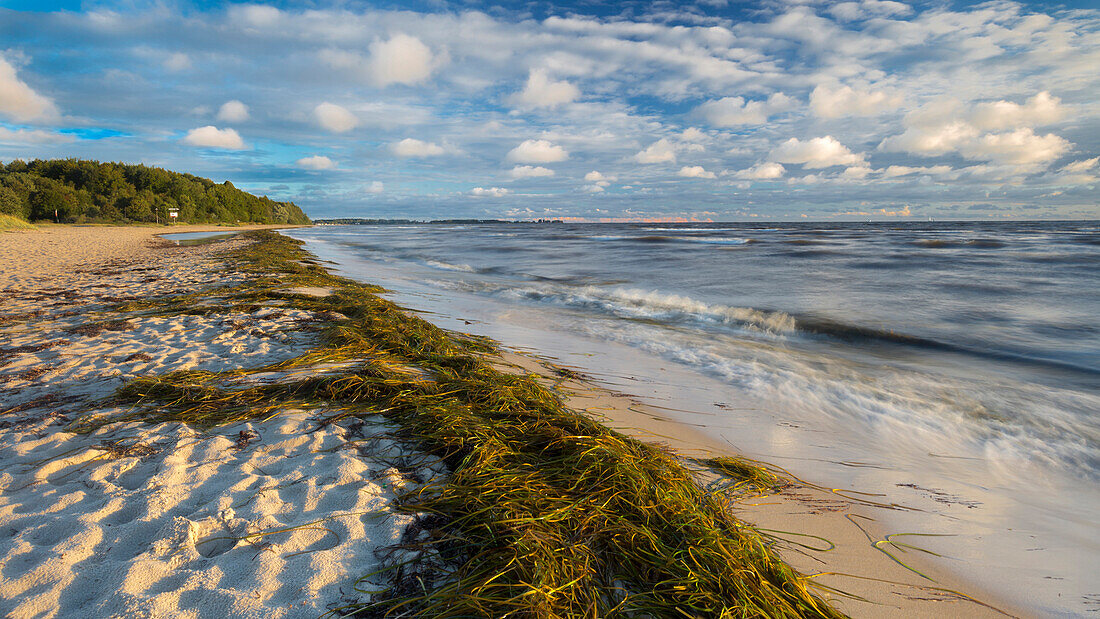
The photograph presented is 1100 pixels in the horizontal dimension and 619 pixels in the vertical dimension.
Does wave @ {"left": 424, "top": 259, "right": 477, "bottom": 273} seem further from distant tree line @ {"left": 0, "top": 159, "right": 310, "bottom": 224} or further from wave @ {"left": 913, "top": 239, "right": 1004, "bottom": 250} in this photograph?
distant tree line @ {"left": 0, "top": 159, "right": 310, "bottom": 224}

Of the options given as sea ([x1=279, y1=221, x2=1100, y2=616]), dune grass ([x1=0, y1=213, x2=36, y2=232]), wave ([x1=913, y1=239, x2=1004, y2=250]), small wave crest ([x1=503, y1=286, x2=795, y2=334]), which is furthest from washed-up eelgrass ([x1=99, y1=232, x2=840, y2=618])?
dune grass ([x1=0, y1=213, x2=36, y2=232])

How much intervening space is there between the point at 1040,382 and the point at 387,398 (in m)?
6.07

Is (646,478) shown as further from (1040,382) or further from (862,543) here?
(1040,382)

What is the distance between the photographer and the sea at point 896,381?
211cm

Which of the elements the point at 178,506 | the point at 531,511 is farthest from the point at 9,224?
the point at 531,511

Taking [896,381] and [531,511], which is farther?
[896,381]

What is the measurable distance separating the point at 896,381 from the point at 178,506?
536cm

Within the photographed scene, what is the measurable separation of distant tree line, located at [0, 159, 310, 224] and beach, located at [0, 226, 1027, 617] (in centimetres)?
6351

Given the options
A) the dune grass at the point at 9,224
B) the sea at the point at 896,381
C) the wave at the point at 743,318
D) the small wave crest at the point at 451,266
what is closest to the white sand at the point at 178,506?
the sea at the point at 896,381

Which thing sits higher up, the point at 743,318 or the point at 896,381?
the point at 743,318

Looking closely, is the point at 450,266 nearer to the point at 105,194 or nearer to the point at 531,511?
the point at 531,511

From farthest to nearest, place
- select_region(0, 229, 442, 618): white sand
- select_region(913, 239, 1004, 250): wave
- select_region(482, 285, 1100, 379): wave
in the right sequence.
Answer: select_region(913, 239, 1004, 250): wave, select_region(482, 285, 1100, 379): wave, select_region(0, 229, 442, 618): white sand

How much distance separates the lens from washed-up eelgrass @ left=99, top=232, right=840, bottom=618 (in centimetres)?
134

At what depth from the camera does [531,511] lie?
1676 mm
